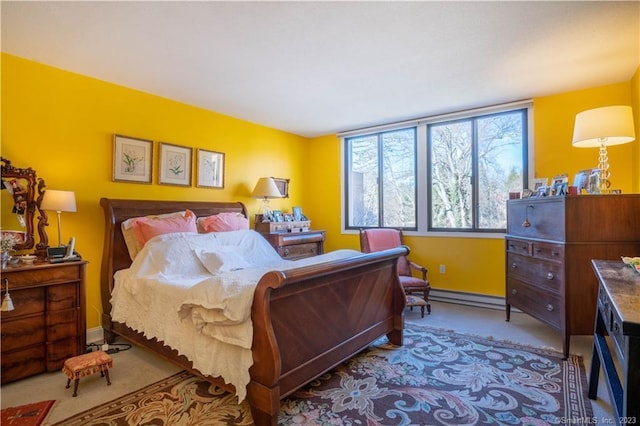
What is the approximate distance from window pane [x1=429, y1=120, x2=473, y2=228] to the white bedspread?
230cm

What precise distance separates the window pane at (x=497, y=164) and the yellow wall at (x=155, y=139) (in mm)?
236

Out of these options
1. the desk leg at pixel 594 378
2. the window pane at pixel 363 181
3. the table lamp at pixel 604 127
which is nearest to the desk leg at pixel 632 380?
the desk leg at pixel 594 378

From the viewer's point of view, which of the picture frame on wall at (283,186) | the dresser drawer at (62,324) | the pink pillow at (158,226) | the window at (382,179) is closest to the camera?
the dresser drawer at (62,324)

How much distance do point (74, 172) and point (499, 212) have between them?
466 centimetres

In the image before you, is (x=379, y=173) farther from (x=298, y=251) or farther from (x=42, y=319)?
(x=42, y=319)

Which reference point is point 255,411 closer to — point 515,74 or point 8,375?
point 8,375

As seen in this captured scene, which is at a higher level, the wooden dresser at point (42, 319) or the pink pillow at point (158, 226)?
the pink pillow at point (158, 226)

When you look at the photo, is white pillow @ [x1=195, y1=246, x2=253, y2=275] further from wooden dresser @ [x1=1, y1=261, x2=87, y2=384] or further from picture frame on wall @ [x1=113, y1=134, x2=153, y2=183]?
picture frame on wall @ [x1=113, y1=134, x2=153, y2=183]

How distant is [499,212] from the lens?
414 centimetres

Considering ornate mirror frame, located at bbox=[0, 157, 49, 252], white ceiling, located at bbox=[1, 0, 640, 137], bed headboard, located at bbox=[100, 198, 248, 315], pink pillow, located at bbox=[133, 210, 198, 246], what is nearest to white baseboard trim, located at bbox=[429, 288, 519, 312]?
white ceiling, located at bbox=[1, 0, 640, 137]

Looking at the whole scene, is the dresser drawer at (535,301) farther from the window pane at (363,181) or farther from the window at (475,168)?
the window pane at (363,181)

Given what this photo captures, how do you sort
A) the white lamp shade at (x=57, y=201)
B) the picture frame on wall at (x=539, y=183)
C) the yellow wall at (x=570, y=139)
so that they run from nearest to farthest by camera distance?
1. the white lamp shade at (x=57, y=201)
2. the picture frame on wall at (x=539, y=183)
3. the yellow wall at (x=570, y=139)

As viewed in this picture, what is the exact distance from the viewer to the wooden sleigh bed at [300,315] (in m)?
1.72

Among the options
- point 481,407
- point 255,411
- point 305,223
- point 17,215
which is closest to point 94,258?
point 17,215
